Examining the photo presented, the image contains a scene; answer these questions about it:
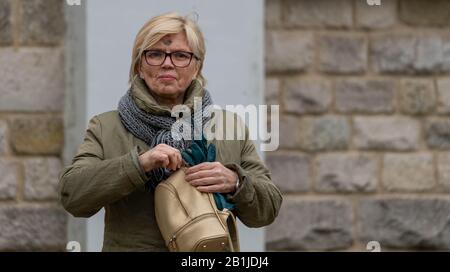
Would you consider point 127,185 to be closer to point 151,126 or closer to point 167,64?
point 151,126

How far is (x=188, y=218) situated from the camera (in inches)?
122

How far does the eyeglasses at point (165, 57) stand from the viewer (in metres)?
3.30

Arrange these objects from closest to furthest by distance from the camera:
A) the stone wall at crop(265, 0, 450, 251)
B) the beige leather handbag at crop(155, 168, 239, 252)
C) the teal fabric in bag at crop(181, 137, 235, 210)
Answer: the beige leather handbag at crop(155, 168, 239, 252) → the teal fabric in bag at crop(181, 137, 235, 210) → the stone wall at crop(265, 0, 450, 251)

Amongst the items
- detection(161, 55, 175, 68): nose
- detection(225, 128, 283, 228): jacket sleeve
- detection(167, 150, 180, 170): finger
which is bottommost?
detection(225, 128, 283, 228): jacket sleeve

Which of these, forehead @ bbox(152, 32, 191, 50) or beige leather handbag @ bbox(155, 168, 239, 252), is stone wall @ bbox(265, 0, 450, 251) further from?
beige leather handbag @ bbox(155, 168, 239, 252)

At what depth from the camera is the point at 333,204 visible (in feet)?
17.0

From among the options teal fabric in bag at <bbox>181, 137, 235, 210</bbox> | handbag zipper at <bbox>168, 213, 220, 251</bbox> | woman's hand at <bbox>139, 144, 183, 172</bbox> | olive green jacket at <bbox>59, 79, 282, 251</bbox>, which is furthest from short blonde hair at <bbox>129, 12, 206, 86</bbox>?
handbag zipper at <bbox>168, 213, 220, 251</bbox>

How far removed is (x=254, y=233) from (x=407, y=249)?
0.94 metres

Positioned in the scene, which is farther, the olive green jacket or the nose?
the nose

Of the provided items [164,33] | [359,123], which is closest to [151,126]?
[164,33]

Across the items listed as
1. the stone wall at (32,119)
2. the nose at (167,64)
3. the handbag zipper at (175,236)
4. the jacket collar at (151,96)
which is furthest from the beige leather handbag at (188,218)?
the stone wall at (32,119)

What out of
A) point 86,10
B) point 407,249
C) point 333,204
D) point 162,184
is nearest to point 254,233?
point 333,204

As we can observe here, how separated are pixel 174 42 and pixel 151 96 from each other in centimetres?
19

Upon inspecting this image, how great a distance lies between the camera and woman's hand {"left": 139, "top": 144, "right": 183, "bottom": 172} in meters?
3.08
